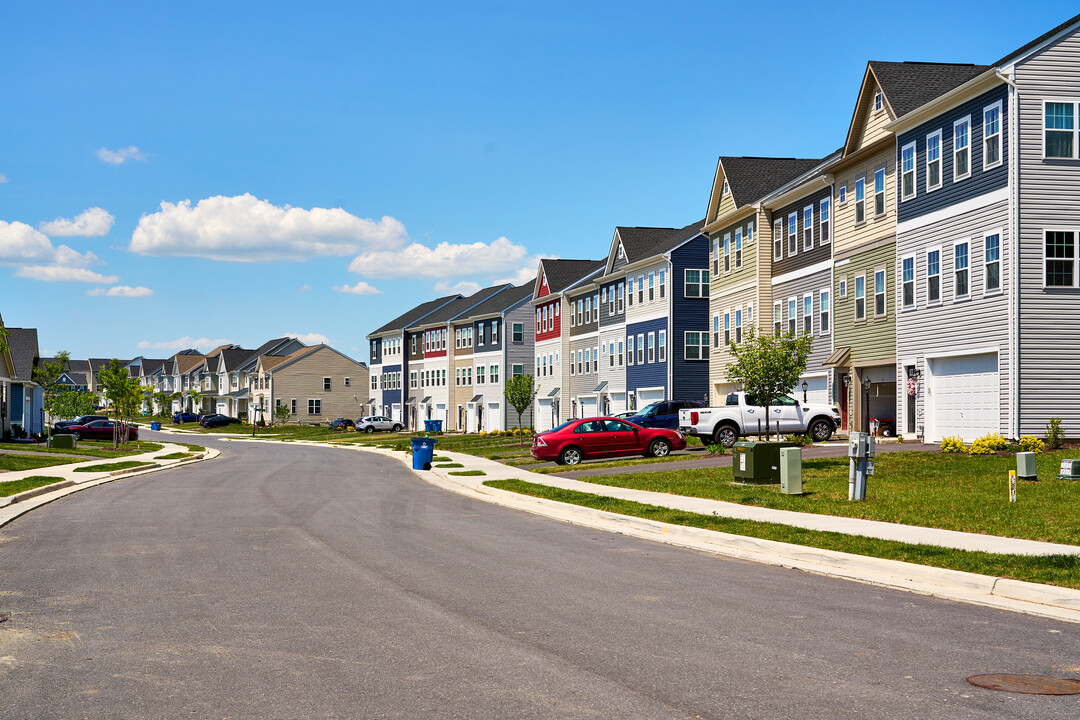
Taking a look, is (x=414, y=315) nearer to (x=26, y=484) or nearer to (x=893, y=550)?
(x=26, y=484)

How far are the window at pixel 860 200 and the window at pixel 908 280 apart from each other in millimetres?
3787

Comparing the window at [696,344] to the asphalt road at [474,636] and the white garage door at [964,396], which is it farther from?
the asphalt road at [474,636]

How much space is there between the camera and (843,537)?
14430 millimetres

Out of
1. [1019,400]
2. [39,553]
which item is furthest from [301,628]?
[1019,400]

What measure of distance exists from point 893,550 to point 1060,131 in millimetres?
19534

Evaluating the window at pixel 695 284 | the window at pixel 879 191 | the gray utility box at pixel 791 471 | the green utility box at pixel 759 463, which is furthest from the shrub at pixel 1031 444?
the window at pixel 695 284

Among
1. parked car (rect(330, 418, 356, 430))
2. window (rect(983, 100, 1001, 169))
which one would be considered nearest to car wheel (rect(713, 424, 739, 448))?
window (rect(983, 100, 1001, 169))

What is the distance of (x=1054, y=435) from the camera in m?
26.9

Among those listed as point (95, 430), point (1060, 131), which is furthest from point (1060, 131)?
point (95, 430)

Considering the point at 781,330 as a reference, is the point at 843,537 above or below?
below

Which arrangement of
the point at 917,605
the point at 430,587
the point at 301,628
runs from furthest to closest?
the point at 430,587
the point at 917,605
the point at 301,628

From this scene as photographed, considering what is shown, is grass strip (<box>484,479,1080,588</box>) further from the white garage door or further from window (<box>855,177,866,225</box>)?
window (<box>855,177,866,225</box>)

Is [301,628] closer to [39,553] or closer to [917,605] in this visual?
[917,605]

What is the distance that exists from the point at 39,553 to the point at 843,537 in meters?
Result: 10.8
